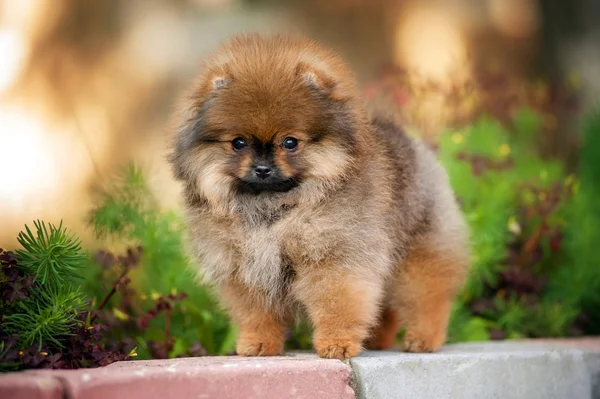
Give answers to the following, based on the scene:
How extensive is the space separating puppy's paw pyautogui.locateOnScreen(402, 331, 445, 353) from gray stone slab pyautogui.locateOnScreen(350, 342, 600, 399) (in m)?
0.05

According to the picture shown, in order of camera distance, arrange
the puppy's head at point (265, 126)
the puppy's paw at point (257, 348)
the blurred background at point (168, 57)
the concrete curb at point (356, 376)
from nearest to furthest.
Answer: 1. the concrete curb at point (356, 376)
2. the puppy's head at point (265, 126)
3. the puppy's paw at point (257, 348)
4. the blurred background at point (168, 57)

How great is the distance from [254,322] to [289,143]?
83 cm

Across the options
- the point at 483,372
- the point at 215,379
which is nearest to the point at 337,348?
the point at 215,379

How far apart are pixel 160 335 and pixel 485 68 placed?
11.6 feet

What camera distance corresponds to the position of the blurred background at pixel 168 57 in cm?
613

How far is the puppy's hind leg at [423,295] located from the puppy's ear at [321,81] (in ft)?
2.75

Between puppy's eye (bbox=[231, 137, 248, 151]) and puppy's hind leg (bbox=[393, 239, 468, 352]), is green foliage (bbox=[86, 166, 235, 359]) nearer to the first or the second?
puppy's hind leg (bbox=[393, 239, 468, 352])

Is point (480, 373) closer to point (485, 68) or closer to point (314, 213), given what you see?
point (314, 213)

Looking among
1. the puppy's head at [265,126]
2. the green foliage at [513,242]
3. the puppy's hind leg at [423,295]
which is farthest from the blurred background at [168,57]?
the puppy's head at [265,126]

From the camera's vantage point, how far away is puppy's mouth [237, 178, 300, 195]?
125 inches

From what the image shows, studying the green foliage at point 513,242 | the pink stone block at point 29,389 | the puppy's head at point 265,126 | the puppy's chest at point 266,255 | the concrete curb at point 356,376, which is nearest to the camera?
the pink stone block at point 29,389

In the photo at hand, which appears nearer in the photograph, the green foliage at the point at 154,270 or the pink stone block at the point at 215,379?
the pink stone block at the point at 215,379

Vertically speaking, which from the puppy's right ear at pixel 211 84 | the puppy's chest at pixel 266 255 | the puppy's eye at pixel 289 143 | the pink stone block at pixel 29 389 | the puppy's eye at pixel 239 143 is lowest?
the pink stone block at pixel 29 389

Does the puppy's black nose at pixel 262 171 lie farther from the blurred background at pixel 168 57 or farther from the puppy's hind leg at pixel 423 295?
the blurred background at pixel 168 57
